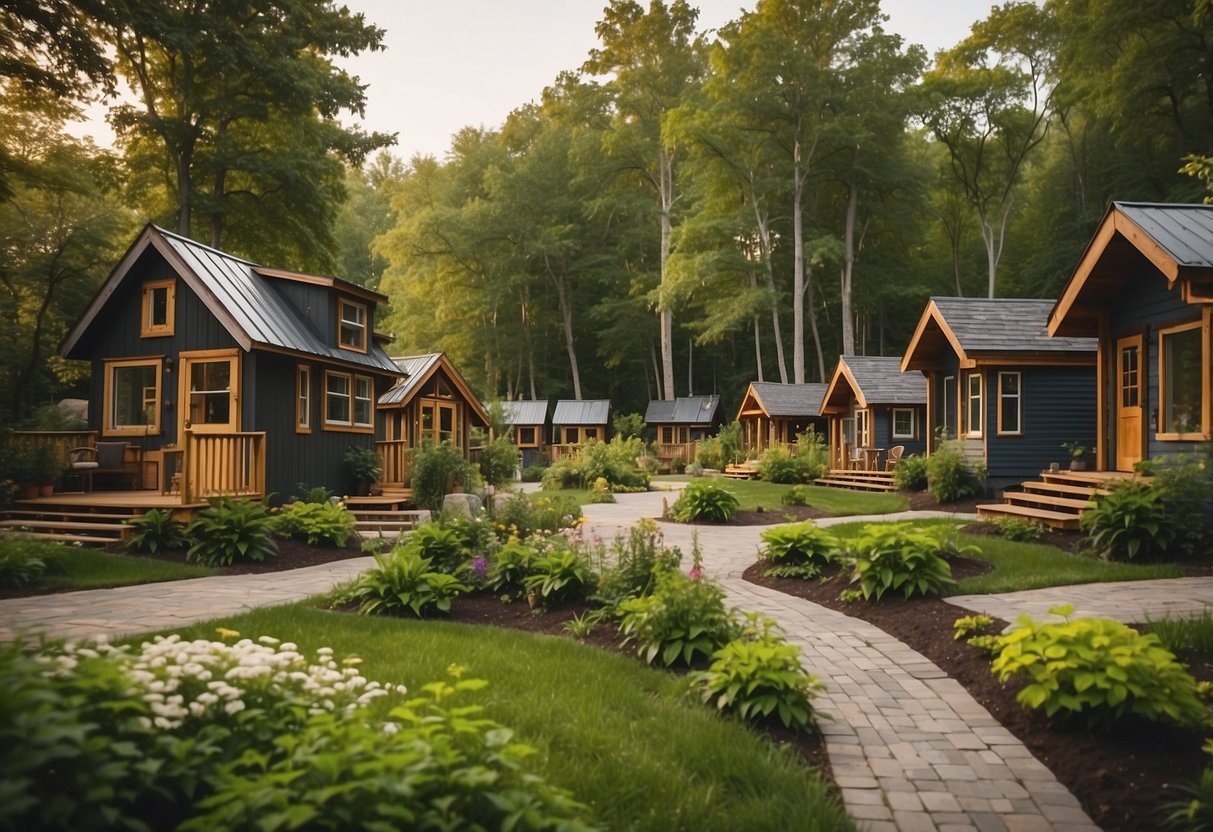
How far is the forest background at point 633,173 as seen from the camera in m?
21.6

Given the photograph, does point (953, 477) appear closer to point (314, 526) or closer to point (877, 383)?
point (877, 383)

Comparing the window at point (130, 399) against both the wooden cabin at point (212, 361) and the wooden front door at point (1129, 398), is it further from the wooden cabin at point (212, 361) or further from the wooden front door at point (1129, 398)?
the wooden front door at point (1129, 398)

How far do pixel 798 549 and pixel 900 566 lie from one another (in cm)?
202

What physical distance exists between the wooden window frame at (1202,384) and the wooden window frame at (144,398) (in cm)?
1709

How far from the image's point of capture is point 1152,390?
Result: 11.5 meters

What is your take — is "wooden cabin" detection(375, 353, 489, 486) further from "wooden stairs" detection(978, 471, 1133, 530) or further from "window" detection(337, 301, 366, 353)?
"wooden stairs" detection(978, 471, 1133, 530)

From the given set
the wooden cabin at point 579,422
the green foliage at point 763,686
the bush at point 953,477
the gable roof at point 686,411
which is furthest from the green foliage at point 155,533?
the gable roof at point 686,411

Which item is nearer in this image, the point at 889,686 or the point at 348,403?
the point at 889,686

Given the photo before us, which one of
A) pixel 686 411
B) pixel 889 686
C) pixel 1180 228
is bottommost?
pixel 889 686

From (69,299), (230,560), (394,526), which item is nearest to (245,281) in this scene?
(394,526)

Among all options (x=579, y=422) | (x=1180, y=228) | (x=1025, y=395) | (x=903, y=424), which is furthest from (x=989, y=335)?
(x=579, y=422)

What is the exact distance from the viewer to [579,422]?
41.8 meters

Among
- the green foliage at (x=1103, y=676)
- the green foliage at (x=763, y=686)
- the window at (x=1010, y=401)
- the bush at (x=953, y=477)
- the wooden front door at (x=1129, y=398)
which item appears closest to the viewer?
the green foliage at (x=1103, y=676)

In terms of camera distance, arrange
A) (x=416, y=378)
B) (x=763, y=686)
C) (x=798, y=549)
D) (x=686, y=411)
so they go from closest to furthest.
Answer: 1. (x=763, y=686)
2. (x=798, y=549)
3. (x=416, y=378)
4. (x=686, y=411)
